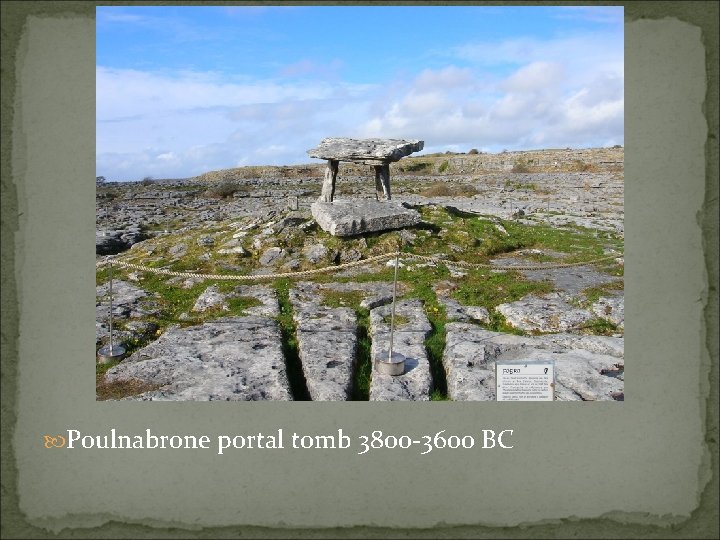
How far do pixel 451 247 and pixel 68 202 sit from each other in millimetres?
9463

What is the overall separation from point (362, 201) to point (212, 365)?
7.92 m

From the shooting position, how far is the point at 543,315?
948cm

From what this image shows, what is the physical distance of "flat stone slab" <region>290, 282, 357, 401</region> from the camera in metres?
7.08

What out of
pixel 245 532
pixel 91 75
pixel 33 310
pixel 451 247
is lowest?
pixel 245 532

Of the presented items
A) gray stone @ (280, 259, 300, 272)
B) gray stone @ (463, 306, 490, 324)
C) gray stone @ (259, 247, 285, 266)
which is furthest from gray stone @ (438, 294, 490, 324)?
gray stone @ (259, 247, 285, 266)

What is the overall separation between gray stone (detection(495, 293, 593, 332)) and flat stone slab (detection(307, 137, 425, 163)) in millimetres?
5988

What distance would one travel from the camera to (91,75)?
220 inches

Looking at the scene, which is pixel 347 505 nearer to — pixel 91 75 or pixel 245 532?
pixel 245 532

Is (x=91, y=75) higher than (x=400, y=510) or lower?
higher

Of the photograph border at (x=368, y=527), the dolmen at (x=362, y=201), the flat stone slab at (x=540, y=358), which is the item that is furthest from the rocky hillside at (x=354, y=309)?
the photograph border at (x=368, y=527)

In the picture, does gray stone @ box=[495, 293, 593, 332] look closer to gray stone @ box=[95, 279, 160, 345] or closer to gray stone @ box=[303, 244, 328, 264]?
gray stone @ box=[303, 244, 328, 264]

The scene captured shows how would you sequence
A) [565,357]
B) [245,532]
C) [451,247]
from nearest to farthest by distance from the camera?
1. [245,532]
2. [565,357]
3. [451,247]

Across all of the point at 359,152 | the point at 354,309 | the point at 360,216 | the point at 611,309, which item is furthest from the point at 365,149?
the point at 611,309

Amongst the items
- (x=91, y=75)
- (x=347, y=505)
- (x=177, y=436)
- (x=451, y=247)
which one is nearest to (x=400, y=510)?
(x=347, y=505)
